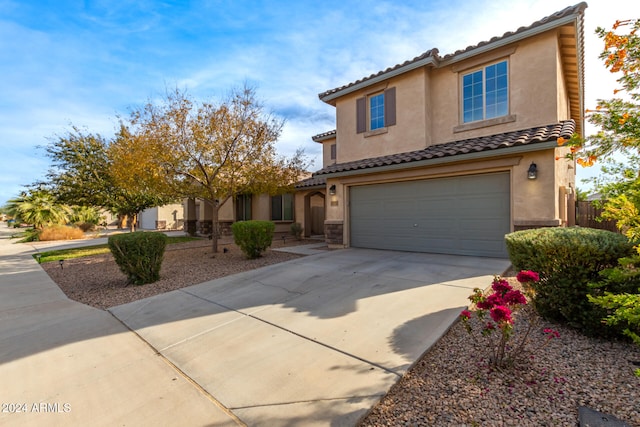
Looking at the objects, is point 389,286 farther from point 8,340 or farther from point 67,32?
point 67,32

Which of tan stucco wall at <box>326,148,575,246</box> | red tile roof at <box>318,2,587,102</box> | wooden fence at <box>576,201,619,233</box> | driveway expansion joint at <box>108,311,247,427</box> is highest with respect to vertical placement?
red tile roof at <box>318,2,587,102</box>

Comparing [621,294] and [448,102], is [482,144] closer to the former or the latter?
[448,102]

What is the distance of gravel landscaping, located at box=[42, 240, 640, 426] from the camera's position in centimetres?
224

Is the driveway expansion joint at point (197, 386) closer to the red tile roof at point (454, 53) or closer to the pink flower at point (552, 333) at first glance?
the pink flower at point (552, 333)

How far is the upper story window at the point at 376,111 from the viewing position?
10.2m

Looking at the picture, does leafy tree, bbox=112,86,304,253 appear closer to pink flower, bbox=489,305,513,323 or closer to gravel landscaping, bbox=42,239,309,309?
gravel landscaping, bbox=42,239,309,309

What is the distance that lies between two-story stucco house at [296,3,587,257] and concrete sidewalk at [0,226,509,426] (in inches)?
Answer: 89.6

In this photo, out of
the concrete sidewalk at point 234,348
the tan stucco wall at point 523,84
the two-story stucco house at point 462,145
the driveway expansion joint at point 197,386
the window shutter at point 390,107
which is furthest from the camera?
the window shutter at point 390,107

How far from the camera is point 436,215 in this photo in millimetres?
8789

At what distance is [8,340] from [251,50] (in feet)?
28.9

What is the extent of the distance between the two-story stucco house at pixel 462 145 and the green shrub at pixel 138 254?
6.10 m

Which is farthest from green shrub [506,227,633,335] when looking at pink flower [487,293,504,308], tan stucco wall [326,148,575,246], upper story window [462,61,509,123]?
upper story window [462,61,509,123]

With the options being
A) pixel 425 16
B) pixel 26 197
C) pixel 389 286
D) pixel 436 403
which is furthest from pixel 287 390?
pixel 26 197

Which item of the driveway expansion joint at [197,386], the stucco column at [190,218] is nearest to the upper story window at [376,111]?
the driveway expansion joint at [197,386]
